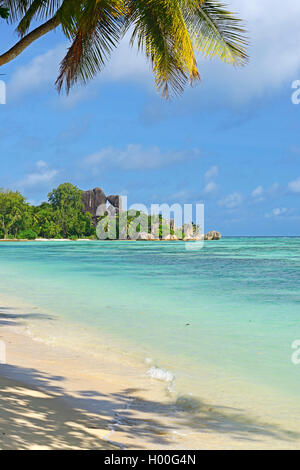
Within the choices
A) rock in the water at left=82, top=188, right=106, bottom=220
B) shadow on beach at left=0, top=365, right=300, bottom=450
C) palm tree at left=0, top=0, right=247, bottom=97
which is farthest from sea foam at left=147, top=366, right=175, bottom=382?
rock in the water at left=82, top=188, right=106, bottom=220

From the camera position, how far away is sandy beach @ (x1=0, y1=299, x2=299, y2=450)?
374cm

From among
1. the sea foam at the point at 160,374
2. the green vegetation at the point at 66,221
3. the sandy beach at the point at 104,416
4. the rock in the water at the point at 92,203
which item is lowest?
the sea foam at the point at 160,374

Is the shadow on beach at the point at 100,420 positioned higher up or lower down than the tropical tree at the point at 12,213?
lower down

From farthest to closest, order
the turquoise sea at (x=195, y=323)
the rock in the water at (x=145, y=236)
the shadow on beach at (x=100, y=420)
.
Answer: the rock in the water at (x=145, y=236) → the turquoise sea at (x=195, y=323) → the shadow on beach at (x=100, y=420)

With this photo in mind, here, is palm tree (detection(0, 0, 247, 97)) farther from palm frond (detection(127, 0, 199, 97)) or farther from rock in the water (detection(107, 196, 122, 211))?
rock in the water (detection(107, 196, 122, 211))

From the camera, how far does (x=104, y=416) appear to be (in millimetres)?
4461

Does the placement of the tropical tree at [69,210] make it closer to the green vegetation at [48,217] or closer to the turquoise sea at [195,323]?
the green vegetation at [48,217]

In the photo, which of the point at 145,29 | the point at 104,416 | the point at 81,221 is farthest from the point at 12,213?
the point at 104,416

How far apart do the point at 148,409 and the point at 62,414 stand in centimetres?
97

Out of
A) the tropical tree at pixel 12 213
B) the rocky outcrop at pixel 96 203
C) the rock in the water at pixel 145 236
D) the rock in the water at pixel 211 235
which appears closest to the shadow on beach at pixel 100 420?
the tropical tree at pixel 12 213

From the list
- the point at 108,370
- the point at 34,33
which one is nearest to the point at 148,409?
the point at 108,370

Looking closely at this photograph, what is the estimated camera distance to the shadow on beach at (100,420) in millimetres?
3660

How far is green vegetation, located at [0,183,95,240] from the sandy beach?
347ft
